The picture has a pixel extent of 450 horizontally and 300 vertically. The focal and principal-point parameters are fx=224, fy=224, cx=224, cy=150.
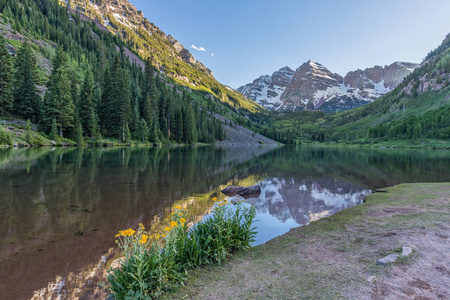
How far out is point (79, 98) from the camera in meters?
68.9

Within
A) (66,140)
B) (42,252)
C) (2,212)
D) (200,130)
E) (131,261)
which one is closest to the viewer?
(131,261)

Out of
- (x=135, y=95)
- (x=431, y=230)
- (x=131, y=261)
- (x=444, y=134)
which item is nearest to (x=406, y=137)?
(x=444, y=134)

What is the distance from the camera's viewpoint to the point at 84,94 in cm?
6825

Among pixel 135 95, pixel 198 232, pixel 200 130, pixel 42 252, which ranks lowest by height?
pixel 42 252

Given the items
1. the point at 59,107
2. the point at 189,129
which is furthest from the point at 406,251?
the point at 189,129

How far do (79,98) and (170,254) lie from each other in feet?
260

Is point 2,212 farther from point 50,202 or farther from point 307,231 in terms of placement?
point 307,231

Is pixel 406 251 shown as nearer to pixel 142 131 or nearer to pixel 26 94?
pixel 26 94

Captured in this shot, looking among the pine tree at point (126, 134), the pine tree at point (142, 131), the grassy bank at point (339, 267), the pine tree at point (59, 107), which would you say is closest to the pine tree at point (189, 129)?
the pine tree at point (142, 131)

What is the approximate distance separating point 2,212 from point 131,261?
33.2ft

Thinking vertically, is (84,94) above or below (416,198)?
above

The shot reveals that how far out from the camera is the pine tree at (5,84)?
56562 millimetres

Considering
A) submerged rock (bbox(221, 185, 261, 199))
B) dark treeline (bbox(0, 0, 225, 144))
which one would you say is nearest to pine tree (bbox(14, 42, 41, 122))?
dark treeline (bbox(0, 0, 225, 144))

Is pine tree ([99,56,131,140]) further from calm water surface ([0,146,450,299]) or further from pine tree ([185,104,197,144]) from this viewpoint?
calm water surface ([0,146,450,299])
